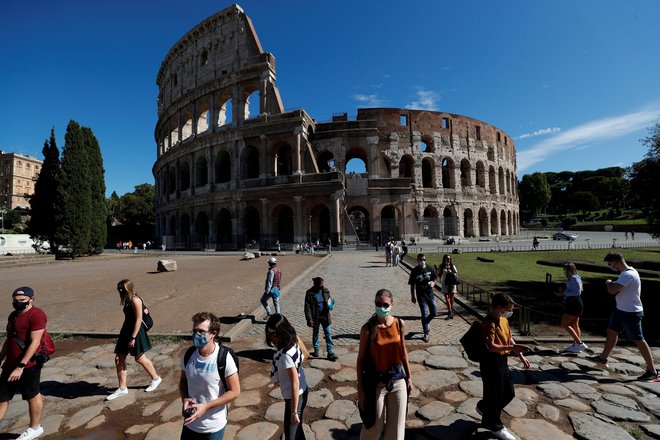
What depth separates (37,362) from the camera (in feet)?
10.7

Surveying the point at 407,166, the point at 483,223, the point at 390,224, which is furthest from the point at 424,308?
the point at 483,223

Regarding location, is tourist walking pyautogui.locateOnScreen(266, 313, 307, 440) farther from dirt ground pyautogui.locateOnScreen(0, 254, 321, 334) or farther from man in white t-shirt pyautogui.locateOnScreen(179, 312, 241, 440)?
dirt ground pyautogui.locateOnScreen(0, 254, 321, 334)

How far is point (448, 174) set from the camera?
37.6 meters

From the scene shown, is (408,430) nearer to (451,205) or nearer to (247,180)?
(247,180)

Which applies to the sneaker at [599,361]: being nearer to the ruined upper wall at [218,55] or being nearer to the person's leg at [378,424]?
the person's leg at [378,424]

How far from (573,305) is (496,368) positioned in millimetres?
3246

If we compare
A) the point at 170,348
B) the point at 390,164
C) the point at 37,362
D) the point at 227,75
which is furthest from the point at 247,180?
the point at 37,362

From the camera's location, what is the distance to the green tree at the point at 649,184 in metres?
9.57

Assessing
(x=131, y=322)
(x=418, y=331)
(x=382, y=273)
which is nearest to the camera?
(x=131, y=322)

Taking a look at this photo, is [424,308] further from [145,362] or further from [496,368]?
[145,362]

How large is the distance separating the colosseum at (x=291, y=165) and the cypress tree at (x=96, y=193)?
29.1 ft

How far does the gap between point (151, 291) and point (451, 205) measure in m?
32.7

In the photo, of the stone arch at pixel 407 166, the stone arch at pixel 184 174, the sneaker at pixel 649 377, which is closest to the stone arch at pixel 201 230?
the stone arch at pixel 184 174

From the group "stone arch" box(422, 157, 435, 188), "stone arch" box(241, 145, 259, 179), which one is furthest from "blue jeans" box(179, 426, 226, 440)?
"stone arch" box(422, 157, 435, 188)
